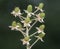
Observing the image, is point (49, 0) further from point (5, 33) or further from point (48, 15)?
point (5, 33)

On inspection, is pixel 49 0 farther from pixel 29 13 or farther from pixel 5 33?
pixel 29 13

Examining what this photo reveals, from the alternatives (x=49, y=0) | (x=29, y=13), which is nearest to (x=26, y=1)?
(x=49, y=0)

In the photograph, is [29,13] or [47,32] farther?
[47,32]

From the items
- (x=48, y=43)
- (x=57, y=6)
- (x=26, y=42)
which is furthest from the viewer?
(x=48, y=43)

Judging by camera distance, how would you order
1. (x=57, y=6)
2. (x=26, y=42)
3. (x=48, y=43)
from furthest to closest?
1. (x=48, y=43)
2. (x=57, y=6)
3. (x=26, y=42)

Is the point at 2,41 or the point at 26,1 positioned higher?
the point at 26,1

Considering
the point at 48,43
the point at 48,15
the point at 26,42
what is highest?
the point at 26,42

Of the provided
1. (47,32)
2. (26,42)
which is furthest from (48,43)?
(26,42)
